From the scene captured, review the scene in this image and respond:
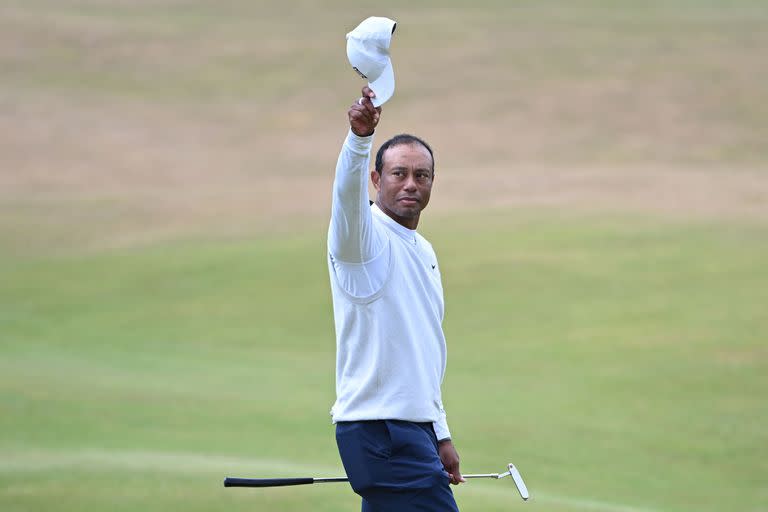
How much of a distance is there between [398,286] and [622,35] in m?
40.3

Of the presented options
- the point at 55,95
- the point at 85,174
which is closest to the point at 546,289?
the point at 85,174

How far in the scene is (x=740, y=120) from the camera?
3378cm

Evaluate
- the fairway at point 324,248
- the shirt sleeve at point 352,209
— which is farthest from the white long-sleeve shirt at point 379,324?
the fairway at point 324,248

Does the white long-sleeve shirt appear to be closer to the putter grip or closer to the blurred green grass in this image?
the putter grip

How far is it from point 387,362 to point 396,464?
0.33 m

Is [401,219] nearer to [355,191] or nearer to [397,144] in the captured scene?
[397,144]

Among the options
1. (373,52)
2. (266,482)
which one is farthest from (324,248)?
(373,52)

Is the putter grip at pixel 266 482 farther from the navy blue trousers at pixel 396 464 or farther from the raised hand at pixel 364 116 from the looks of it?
the raised hand at pixel 364 116

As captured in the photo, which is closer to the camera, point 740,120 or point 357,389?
point 357,389

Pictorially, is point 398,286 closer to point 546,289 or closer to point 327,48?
point 546,289

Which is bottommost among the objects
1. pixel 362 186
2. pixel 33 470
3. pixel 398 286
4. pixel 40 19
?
pixel 33 470

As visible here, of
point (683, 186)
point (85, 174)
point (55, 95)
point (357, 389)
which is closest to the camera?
point (357, 389)

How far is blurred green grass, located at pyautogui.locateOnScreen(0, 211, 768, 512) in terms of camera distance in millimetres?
9273

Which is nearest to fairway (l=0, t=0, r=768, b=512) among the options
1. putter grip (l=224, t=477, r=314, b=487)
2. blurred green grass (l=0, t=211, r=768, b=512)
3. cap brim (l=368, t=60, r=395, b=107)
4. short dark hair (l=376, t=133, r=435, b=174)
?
blurred green grass (l=0, t=211, r=768, b=512)
